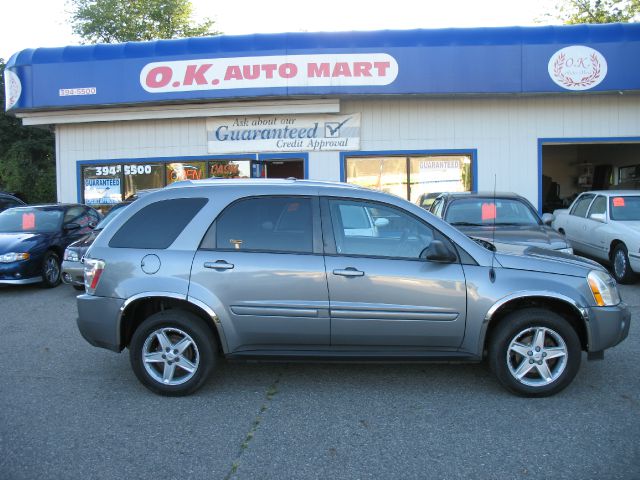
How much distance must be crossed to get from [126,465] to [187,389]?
3.63 ft

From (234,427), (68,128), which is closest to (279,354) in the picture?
(234,427)

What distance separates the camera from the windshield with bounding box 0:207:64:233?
34.1ft

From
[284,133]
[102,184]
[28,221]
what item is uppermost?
[284,133]

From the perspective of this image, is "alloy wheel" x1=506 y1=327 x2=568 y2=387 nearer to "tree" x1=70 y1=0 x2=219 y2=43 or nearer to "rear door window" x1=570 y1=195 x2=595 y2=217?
"rear door window" x1=570 y1=195 x2=595 y2=217

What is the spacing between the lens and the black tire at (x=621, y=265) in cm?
909

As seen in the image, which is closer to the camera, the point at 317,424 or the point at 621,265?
the point at 317,424

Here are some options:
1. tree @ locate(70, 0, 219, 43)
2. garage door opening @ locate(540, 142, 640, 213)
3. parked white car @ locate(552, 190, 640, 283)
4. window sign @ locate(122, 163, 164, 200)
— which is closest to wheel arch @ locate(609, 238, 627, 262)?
parked white car @ locate(552, 190, 640, 283)

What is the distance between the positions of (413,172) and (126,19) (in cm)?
2244

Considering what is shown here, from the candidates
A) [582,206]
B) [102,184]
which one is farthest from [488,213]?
[102,184]

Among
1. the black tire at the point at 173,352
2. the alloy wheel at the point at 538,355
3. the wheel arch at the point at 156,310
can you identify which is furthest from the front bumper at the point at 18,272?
the alloy wheel at the point at 538,355

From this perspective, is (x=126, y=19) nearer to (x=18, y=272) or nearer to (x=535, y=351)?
(x=18, y=272)

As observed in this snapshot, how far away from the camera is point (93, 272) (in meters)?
4.64

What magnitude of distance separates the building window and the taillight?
34.4 feet

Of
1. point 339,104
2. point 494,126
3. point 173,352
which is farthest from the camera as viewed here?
point 494,126
